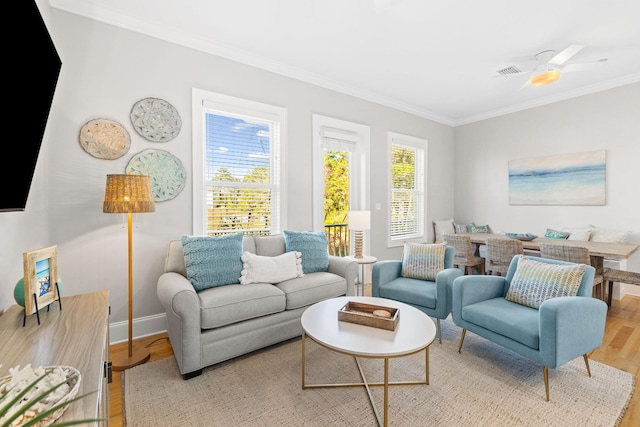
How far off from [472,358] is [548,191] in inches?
142

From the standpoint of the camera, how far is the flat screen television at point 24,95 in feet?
3.88

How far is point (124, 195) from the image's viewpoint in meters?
2.29

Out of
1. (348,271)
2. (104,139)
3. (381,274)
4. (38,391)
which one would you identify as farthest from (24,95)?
(381,274)

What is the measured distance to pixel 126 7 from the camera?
2.58 metres

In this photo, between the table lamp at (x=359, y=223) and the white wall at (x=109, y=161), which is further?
the table lamp at (x=359, y=223)

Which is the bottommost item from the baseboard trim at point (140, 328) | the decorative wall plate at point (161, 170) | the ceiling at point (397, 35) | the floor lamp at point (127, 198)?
the baseboard trim at point (140, 328)

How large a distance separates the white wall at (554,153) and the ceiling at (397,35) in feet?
1.11

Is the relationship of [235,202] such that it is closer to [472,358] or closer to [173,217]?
[173,217]

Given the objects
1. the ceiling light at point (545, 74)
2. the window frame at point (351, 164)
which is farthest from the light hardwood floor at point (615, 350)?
the ceiling light at point (545, 74)

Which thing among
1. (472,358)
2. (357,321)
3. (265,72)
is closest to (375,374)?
(357,321)

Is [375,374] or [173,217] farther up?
[173,217]

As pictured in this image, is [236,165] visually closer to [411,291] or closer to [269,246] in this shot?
[269,246]

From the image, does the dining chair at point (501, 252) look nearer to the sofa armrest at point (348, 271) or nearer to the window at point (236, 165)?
the sofa armrest at point (348, 271)

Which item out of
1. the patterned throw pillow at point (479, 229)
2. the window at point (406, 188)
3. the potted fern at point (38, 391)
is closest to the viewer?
the potted fern at point (38, 391)
